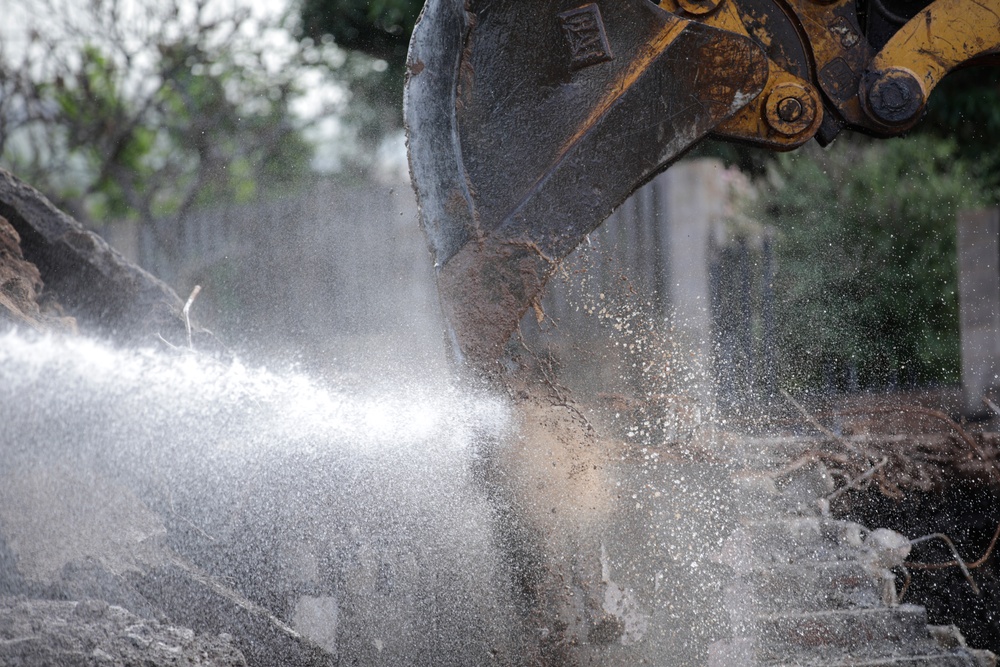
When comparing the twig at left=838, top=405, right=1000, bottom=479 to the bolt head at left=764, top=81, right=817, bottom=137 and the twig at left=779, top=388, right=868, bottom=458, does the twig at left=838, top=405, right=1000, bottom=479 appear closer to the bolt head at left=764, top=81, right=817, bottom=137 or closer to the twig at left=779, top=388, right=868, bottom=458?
the twig at left=779, top=388, right=868, bottom=458

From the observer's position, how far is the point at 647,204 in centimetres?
898

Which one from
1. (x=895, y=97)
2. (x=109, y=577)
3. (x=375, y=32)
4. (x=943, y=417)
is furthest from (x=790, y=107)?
(x=375, y=32)

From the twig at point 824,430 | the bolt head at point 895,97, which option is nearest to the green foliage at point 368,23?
the twig at point 824,430

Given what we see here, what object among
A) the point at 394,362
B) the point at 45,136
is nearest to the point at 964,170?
the point at 394,362

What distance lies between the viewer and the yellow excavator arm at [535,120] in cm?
227

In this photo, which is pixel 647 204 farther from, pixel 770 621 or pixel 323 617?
pixel 323 617

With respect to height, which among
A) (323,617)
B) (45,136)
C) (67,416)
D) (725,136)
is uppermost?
(45,136)

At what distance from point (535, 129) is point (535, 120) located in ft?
0.07

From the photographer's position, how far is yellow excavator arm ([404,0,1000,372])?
2.27 m

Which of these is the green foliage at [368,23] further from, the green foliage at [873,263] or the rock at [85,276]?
the rock at [85,276]

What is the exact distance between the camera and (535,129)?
2.27m

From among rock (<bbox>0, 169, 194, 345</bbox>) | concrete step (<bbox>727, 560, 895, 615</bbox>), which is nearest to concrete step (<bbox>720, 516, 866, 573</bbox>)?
concrete step (<bbox>727, 560, 895, 615</bbox>)

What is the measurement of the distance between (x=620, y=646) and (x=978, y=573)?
255 centimetres

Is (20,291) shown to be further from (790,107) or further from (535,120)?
(790,107)
